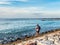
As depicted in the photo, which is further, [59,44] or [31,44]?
[59,44]

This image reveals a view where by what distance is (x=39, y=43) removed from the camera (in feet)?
40.6

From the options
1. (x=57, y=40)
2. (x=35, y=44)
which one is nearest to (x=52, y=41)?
(x=57, y=40)

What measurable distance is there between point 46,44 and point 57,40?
1.24m

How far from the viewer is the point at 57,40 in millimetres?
13078

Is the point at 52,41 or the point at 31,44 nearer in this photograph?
the point at 31,44

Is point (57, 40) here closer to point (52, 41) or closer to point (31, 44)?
point (52, 41)

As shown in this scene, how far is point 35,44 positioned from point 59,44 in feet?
4.13

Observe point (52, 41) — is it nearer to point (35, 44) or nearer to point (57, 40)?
point (57, 40)

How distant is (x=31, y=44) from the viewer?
37.9 feet

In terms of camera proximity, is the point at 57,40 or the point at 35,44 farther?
the point at 57,40

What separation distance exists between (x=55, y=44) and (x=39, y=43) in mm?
797

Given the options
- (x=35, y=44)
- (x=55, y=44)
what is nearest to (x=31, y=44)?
(x=35, y=44)

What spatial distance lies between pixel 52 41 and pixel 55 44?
530mm

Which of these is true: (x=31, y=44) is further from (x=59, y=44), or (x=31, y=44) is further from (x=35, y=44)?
(x=59, y=44)
